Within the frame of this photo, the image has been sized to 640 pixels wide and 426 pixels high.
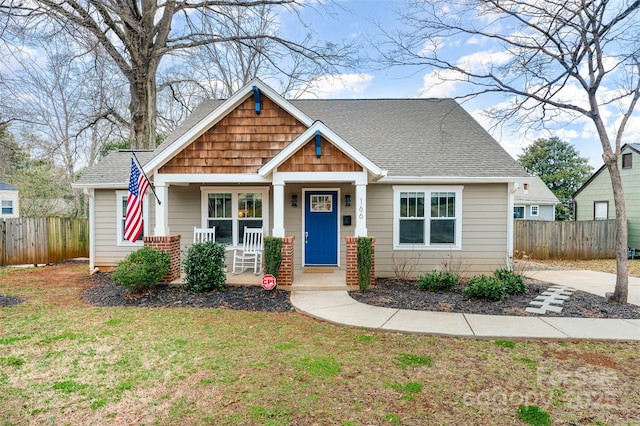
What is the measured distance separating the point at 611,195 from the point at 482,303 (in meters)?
15.6

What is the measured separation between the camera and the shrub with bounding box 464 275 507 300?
6570mm

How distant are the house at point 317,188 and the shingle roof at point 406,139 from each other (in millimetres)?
56

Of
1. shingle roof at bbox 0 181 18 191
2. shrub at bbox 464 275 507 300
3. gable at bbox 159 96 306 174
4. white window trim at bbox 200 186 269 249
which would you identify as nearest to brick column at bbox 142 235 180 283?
white window trim at bbox 200 186 269 249

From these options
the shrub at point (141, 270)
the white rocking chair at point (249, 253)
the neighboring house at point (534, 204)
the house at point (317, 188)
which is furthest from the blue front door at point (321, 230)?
the neighboring house at point (534, 204)

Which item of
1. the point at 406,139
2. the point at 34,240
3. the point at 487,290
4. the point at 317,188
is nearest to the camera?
the point at 487,290

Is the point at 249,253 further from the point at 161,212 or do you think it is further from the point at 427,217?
the point at 427,217

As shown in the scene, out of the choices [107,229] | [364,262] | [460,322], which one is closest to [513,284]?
[460,322]

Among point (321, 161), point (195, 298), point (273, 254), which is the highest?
point (321, 161)

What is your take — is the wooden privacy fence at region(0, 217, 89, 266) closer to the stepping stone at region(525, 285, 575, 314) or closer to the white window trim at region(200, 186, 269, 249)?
the white window trim at region(200, 186, 269, 249)

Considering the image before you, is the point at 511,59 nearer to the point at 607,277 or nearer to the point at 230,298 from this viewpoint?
the point at 607,277

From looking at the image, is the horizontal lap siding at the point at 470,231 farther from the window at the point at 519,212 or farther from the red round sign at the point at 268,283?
the window at the point at 519,212

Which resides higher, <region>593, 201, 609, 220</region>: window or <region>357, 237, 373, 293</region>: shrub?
<region>593, 201, 609, 220</region>: window

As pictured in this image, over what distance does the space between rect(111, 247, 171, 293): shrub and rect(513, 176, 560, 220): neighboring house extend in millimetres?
20874

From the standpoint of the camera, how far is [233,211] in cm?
925
